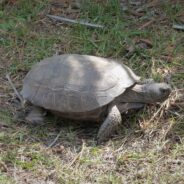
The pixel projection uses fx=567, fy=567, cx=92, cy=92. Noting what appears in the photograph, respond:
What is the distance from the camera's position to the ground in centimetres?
380

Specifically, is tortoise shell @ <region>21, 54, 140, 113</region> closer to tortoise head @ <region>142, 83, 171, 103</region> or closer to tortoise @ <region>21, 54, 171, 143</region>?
tortoise @ <region>21, 54, 171, 143</region>

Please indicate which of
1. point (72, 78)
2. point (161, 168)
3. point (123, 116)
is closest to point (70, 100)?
point (72, 78)

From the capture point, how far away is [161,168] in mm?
3822

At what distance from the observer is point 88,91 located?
4102 millimetres

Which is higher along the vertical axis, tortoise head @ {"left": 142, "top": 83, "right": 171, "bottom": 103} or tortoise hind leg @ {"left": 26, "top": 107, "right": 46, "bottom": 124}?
tortoise head @ {"left": 142, "top": 83, "right": 171, "bottom": 103}

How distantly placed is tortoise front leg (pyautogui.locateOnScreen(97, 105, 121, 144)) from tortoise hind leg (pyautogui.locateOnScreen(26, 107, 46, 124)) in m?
0.48

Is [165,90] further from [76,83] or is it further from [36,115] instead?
[36,115]

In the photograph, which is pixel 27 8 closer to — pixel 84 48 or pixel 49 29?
pixel 49 29

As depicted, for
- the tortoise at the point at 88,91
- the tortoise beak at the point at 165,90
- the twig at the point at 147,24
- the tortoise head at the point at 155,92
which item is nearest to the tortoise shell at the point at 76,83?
the tortoise at the point at 88,91

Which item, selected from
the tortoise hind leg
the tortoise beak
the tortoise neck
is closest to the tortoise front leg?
the tortoise neck

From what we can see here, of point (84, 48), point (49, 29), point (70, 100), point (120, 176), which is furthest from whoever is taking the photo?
point (49, 29)

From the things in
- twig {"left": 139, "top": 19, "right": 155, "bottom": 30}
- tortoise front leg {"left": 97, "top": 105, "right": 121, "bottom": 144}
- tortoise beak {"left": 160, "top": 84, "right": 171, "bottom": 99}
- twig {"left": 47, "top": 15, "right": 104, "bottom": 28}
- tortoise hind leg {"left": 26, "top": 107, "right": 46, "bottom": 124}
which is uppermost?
tortoise beak {"left": 160, "top": 84, "right": 171, "bottom": 99}

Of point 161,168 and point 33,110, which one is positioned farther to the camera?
point 33,110

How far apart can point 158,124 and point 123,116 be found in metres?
0.29
